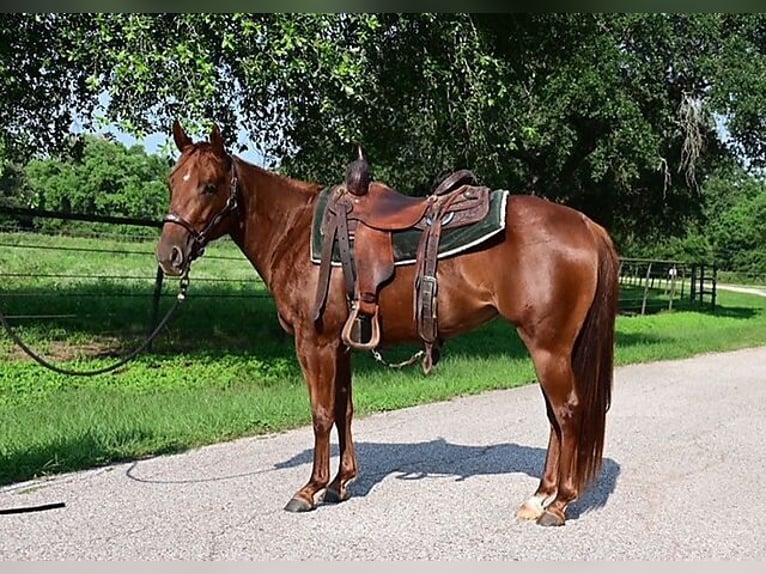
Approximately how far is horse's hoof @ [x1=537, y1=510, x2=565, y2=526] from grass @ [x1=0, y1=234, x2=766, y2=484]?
298 centimetres

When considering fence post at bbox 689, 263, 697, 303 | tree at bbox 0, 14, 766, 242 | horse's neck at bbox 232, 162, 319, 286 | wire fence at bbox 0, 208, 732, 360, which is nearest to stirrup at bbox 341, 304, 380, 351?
horse's neck at bbox 232, 162, 319, 286

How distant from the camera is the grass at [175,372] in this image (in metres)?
6.09

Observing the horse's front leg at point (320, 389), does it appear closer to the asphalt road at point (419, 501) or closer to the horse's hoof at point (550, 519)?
the asphalt road at point (419, 501)

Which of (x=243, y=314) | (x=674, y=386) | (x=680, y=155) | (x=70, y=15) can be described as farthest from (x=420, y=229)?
(x=680, y=155)

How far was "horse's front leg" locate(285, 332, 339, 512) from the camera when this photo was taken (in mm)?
4668

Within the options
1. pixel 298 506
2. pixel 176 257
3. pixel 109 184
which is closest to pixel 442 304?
pixel 298 506

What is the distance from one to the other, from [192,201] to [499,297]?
1911 mm

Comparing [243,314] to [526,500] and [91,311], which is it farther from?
[526,500]

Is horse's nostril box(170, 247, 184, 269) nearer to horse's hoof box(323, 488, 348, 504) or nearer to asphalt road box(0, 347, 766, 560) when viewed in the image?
asphalt road box(0, 347, 766, 560)

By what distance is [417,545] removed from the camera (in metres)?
3.92

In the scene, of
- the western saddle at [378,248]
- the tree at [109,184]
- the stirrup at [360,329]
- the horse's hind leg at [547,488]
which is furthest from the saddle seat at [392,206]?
the tree at [109,184]

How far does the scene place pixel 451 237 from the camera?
4.52 m

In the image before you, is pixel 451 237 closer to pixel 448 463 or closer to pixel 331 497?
pixel 331 497

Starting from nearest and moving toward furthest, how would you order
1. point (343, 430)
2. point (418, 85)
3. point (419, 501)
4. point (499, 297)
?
point (499, 297) < point (419, 501) < point (343, 430) < point (418, 85)
